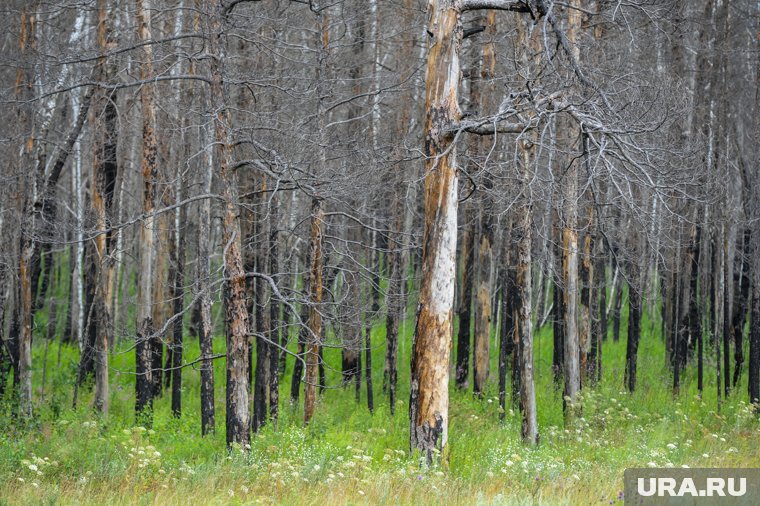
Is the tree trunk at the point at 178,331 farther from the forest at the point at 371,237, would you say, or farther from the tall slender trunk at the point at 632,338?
the tall slender trunk at the point at 632,338

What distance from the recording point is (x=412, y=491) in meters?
8.38

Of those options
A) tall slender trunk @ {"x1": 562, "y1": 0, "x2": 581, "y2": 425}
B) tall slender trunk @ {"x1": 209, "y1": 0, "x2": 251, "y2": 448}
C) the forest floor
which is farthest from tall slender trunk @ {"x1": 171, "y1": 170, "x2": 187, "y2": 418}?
tall slender trunk @ {"x1": 562, "y1": 0, "x2": 581, "y2": 425}

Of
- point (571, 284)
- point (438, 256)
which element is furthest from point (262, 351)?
point (438, 256)

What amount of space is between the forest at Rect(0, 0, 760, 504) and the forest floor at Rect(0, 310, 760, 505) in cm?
8

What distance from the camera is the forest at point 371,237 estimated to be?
10062 mm

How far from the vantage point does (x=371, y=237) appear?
27.6m

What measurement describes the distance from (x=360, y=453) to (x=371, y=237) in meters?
16.9

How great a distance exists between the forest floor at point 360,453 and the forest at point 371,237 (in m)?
0.08

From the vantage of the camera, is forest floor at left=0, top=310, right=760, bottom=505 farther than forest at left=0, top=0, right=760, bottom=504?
No

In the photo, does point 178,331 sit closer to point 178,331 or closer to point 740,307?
point 178,331

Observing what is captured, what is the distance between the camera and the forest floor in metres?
8.48

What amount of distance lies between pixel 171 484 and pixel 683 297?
18479 millimetres

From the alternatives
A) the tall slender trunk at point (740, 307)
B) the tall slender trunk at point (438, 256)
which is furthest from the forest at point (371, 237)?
the tall slender trunk at point (740, 307)

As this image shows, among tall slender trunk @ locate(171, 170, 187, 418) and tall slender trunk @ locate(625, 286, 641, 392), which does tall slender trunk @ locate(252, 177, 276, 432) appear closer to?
tall slender trunk @ locate(171, 170, 187, 418)
